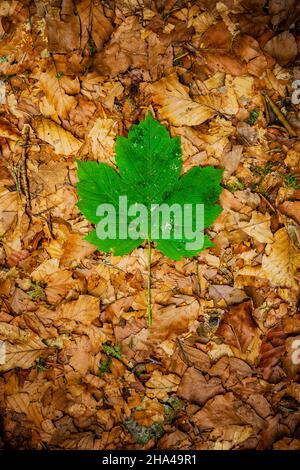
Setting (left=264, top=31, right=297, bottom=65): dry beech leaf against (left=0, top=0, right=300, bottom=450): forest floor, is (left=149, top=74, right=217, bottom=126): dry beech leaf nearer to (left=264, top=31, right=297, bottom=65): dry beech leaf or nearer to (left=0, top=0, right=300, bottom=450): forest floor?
(left=0, top=0, right=300, bottom=450): forest floor

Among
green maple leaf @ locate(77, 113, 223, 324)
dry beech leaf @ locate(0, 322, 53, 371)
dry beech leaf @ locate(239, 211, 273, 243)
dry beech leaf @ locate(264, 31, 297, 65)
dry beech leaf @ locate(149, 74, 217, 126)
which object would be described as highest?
dry beech leaf @ locate(264, 31, 297, 65)

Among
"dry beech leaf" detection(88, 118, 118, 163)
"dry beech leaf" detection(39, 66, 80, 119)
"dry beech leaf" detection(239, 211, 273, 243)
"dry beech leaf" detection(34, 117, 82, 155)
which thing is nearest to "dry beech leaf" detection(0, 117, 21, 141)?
"dry beech leaf" detection(34, 117, 82, 155)

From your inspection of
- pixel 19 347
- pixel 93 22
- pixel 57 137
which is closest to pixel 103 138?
pixel 57 137

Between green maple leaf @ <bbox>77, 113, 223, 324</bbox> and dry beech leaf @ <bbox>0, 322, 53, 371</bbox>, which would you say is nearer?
green maple leaf @ <bbox>77, 113, 223, 324</bbox>

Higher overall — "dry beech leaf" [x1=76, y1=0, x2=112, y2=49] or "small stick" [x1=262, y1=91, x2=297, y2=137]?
"dry beech leaf" [x1=76, y1=0, x2=112, y2=49]

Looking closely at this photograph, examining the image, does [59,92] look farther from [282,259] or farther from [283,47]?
[282,259]

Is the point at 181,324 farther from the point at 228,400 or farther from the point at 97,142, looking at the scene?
the point at 97,142

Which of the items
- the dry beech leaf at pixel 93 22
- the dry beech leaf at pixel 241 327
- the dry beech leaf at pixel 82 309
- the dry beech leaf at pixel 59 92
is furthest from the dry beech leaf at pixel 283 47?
the dry beech leaf at pixel 82 309
